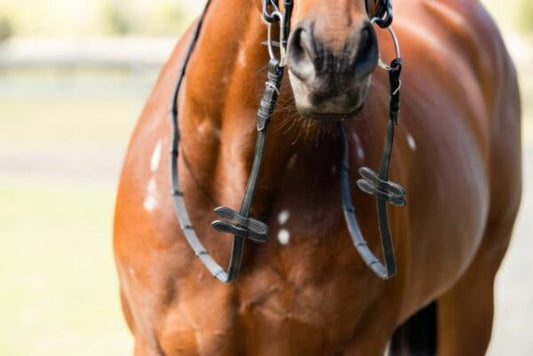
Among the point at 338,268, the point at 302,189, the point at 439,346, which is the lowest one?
the point at 439,346

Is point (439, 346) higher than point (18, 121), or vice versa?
point (439, 346)

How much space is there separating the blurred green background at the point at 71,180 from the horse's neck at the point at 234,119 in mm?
2972

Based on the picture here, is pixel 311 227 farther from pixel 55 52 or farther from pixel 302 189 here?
pixel 55 52

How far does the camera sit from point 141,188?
9.19 ft

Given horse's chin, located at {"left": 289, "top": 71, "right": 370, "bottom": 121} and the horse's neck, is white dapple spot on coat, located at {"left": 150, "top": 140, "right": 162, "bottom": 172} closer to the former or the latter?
the horse's neck

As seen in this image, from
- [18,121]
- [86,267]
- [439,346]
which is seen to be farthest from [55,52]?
[439,346]

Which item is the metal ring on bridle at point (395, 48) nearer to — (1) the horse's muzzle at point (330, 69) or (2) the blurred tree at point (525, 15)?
(1) the horse's muzzle at point (330, 69)

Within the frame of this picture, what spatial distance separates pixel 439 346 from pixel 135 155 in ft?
5.41

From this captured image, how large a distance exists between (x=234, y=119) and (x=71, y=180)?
8.25m

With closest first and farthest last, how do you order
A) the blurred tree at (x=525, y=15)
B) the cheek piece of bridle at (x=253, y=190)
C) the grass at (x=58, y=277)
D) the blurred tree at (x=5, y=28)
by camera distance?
the cheek piece of bridle at (x=253, y=190), the grass at (x=58, y=277), the blurred tree at (x=5, y=28), the blurred tree at (x=525, y=15)

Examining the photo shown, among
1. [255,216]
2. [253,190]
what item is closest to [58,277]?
[255,216]

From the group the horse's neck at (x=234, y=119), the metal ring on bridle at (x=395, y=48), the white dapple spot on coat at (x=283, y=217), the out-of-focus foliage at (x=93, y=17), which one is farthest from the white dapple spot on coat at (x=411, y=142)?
the out-of-focus foliage at (x=93, y=17)

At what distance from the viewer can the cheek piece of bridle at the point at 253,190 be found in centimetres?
240

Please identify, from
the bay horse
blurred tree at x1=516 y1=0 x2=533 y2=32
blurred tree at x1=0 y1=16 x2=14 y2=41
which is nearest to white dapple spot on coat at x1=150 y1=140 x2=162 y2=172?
the bay horse
